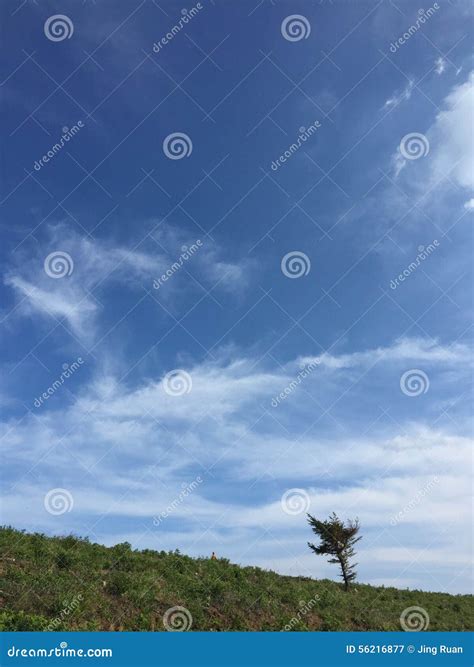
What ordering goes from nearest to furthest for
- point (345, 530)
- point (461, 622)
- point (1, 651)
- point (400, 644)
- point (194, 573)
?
point (1, 651) → point (400, 644) → point (194, 573) → point (461, 622) → point (345, 530)

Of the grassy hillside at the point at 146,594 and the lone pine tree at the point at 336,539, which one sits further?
the lone pine tree at the point at 336,539

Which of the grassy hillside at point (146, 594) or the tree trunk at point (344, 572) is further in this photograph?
the tree trunk at point (344, 572)

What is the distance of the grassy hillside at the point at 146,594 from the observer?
52.5 ft

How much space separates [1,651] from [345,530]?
25537mm

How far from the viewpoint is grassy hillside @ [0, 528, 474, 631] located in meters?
16.0

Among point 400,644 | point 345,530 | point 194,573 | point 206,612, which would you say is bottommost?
point 400,644

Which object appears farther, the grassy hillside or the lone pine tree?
the lone pine tree

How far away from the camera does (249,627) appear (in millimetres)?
18938

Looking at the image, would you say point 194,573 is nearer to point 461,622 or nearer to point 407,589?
point 461,622

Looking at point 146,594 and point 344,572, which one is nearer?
point 146,594

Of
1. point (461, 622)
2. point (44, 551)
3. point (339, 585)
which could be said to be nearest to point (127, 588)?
point (44, 551)

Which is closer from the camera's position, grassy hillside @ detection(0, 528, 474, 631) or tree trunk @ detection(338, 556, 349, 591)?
grassy hillside @ detection(0, 528, 474, 631)

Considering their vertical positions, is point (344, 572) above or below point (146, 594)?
above

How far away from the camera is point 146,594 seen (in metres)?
18.3
